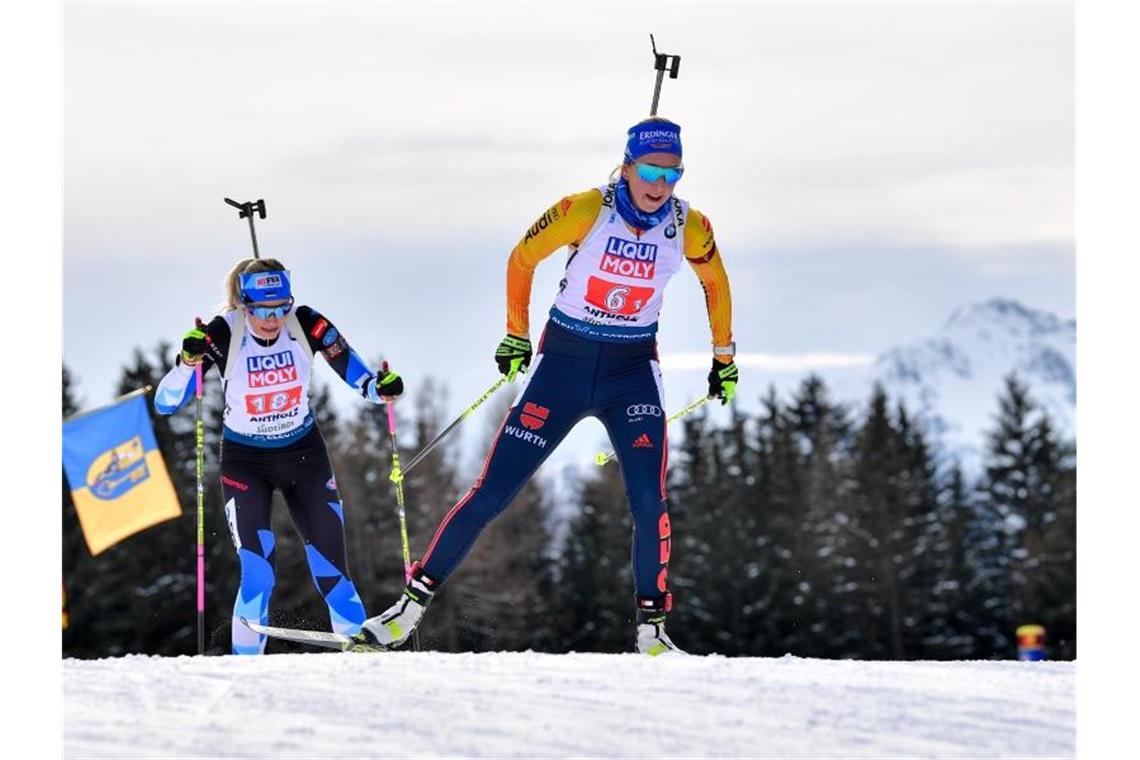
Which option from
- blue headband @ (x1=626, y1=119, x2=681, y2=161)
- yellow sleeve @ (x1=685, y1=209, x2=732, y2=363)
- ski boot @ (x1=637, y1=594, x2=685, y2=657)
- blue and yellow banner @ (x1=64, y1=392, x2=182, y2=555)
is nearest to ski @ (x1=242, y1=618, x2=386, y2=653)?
ski boot @ (x1=637, y1=594, x2=685, y2=657)

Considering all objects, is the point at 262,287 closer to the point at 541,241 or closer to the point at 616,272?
the point at 541,241

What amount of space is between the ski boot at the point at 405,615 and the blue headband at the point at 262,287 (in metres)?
1.48

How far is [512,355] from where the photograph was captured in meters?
6.77

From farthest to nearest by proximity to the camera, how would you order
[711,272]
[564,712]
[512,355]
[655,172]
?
1. [711,272]
2. [512,355]
3. [655,172]
4. [564,712]

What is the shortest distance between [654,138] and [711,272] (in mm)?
658

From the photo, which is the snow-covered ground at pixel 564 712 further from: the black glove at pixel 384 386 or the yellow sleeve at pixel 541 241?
the black glove at pixel 384 386

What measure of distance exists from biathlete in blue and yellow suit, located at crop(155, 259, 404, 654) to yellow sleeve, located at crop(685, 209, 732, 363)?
147 cm

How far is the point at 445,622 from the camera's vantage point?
38156mm

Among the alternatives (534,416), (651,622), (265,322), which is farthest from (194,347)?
(651,622)

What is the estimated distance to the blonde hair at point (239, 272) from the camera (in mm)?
7656

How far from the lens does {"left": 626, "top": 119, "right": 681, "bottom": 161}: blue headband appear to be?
21.9ft

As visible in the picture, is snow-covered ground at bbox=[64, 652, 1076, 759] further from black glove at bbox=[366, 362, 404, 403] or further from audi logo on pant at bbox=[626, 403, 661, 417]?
black glove at bbox=[366, 362, 404, 403]

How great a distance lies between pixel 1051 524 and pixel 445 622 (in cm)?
1529
